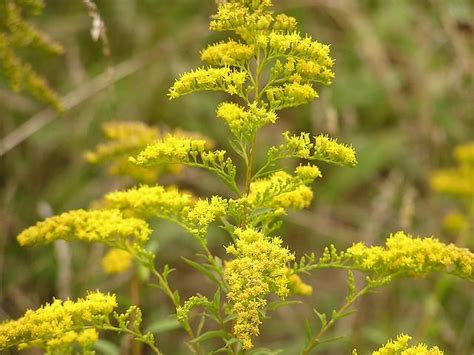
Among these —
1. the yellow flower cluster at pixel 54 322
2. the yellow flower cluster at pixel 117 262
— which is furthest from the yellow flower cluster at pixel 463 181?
the yellow flower cluster at pixel 54 322

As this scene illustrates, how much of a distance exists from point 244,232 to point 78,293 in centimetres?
274

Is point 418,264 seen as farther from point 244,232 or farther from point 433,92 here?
point 433,92

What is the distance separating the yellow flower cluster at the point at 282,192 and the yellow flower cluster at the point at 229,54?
1.19ft

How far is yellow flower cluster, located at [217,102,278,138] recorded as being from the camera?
2.26m

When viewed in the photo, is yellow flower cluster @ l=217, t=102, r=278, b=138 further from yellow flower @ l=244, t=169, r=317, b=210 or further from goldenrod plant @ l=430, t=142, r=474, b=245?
goldenrod plant @ l=430, t=142, r=474, b=245

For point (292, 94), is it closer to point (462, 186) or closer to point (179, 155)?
point (179, 155)

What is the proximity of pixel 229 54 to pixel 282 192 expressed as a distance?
44cm

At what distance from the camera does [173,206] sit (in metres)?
2.48

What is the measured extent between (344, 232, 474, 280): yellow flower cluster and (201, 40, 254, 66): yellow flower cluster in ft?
2.17

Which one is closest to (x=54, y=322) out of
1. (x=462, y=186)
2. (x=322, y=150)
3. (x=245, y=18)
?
(x=322, y=150)

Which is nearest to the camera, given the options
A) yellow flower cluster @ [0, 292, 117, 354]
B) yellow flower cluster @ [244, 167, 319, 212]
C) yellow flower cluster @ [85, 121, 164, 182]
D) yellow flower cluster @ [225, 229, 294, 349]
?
yellow flower cluster @ [225, 229, 294, 349]

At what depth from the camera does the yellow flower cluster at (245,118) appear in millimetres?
2256

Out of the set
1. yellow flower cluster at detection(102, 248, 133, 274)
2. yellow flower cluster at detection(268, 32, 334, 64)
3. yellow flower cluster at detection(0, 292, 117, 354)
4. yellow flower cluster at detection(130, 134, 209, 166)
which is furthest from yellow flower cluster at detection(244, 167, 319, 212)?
yellow flower cluster at detection(102, 248, 133, 274)

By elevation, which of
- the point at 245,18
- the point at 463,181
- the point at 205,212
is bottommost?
the point at 205,212
